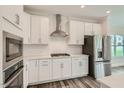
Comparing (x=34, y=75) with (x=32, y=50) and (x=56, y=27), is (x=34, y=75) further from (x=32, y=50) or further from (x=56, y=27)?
(x=56, y=27)

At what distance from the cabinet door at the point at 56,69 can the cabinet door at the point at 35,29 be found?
0.89 meters

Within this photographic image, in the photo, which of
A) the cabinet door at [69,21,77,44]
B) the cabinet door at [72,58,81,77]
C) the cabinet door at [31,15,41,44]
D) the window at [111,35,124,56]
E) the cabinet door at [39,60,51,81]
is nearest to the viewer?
the cabinet door at [39,60,51,81]

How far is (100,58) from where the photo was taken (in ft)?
14.0

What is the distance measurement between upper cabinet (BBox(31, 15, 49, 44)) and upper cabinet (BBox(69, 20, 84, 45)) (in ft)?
3.34

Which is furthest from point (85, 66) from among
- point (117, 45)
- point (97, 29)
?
point (117, 45)

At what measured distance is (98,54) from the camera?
4262mm

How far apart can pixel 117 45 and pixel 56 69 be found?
454 centimetres

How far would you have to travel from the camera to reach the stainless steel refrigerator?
13.7 feet

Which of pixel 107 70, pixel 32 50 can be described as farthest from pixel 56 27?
pixel 107 70

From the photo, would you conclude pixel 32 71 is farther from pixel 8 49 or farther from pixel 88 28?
pixel 88 28

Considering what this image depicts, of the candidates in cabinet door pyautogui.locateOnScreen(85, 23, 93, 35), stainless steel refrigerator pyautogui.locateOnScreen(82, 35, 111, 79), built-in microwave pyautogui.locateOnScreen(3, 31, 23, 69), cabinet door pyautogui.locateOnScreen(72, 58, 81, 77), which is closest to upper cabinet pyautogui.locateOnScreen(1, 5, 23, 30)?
built-in microwave pyautogui.locateOnScreen(3, 31, 23, 69)

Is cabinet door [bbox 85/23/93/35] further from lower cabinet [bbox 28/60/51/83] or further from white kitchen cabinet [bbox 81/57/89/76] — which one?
lower cabinet [bbox 28/60/51/83]

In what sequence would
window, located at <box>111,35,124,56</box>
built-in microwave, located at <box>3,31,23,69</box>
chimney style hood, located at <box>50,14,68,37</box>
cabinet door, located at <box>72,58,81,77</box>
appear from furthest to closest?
window, located at <box>111,35,124,56</box>, chimney style hood, located at <box>50,14,68,37</box>, cabinet door, located at <box>72,58,81,77</box>, built-in microwave, located at <box>3,31,23,69</box>

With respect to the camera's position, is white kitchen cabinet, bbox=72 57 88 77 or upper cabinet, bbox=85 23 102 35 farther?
upper cabinet, bbox=85 23 102 35
